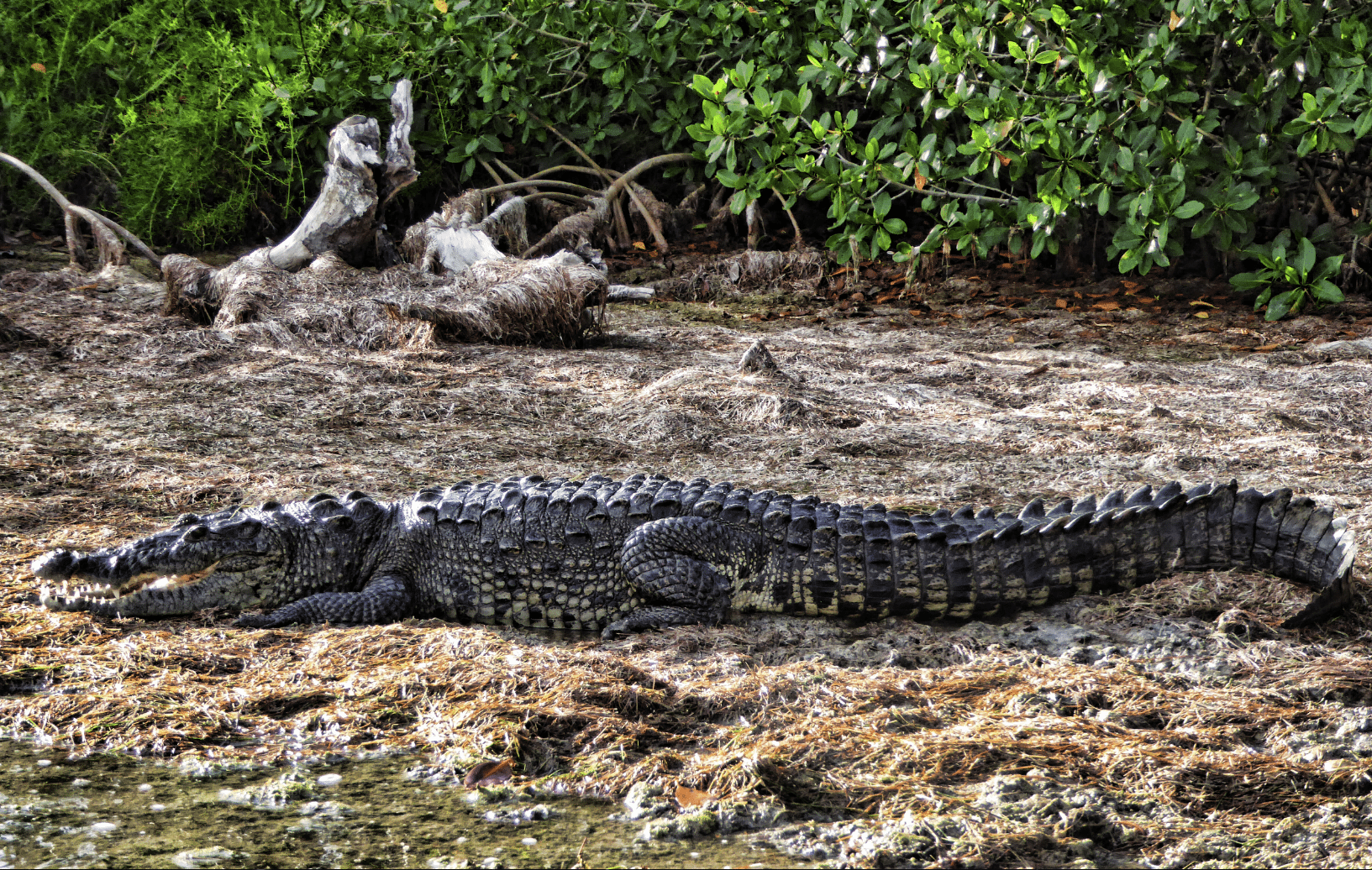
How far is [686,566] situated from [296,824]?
57.2 inches

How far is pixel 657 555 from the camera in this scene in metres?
3.41

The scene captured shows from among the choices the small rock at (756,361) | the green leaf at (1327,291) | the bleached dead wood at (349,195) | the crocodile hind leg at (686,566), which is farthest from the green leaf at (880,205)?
the crocodile hind leg at (686,566)

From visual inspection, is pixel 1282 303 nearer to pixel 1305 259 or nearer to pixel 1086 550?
pixel 1305 259

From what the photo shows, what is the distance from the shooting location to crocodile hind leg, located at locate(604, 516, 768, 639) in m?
3.38

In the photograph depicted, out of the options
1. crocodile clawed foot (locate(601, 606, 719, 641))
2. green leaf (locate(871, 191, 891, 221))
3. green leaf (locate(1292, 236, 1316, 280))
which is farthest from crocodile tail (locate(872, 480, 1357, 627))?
green leaf (locate(871, 191, 891, 221))

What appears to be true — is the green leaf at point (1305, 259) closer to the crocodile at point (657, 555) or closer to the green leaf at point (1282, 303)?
the green leaf at point (1282, 303)

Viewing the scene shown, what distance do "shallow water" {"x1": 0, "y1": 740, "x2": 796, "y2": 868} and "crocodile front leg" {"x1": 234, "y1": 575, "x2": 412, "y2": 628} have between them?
0.91 m

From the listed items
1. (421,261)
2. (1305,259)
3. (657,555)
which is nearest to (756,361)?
(657,555)

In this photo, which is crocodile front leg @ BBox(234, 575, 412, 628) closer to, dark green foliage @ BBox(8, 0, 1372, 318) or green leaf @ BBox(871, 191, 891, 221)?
dark green foliage @ BBox(8, 0, 1372, 318)

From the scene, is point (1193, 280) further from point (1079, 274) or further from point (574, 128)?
point (574, 128)

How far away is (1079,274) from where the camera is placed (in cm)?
935

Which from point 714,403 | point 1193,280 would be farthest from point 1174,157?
point 714,403

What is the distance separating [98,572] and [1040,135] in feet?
20.4

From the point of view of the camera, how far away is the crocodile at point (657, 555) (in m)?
3.26
